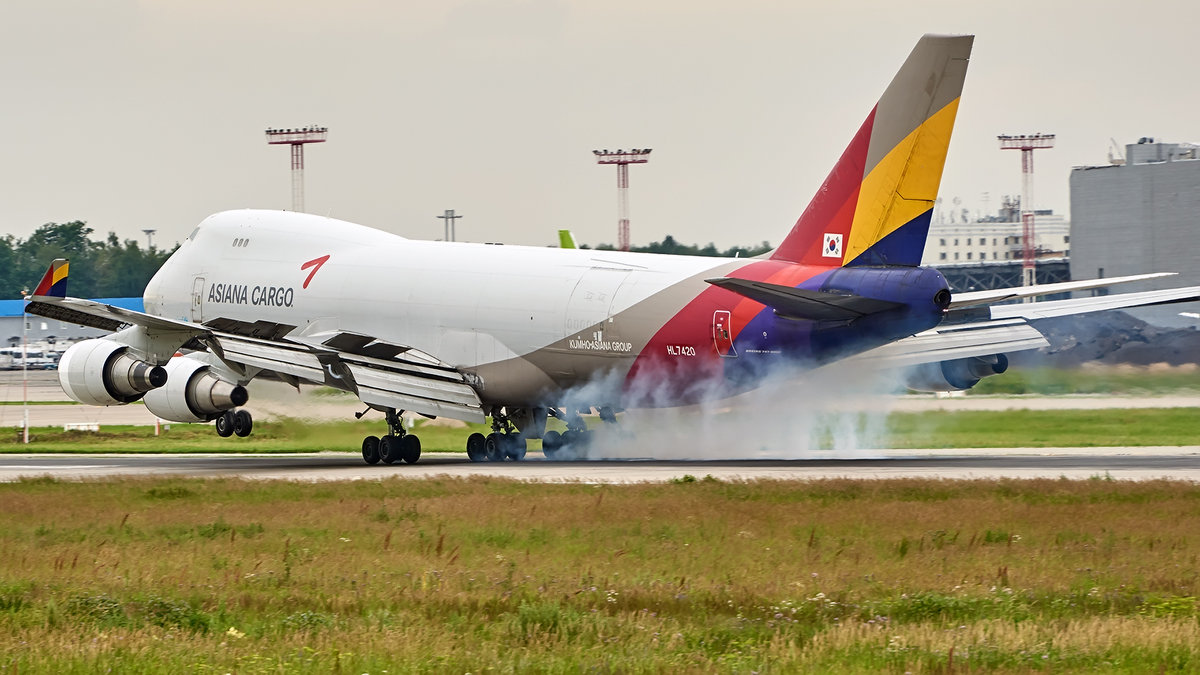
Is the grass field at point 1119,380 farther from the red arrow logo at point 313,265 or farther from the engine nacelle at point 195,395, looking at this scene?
the engine nacelle at point 195,395

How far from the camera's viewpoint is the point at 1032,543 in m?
17.0

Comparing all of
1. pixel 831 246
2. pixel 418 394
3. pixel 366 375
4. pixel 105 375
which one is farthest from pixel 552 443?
pixel 105 375

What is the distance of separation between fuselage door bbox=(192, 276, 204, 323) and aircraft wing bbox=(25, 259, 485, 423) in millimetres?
4955

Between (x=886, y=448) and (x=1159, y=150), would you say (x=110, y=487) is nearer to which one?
(x=886, y=448)

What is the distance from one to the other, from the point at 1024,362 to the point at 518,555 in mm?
22310

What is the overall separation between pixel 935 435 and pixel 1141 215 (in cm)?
5906

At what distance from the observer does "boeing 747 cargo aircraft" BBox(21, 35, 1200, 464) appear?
27.9 m

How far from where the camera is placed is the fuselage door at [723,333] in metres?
29.9

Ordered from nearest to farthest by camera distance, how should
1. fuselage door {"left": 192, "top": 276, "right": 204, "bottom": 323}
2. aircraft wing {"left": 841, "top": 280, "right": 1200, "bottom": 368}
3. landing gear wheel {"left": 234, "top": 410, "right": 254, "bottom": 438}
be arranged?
aircraft wing {"left": 841, "top": 280, "right": 1200, "bottom": 368} < landing gear wheel {"left": 234, "top": 410, "right": 254, "bottom": 438} < fuselage door {"left": 192, "top": 276, "right": 204, "bottom": 323}

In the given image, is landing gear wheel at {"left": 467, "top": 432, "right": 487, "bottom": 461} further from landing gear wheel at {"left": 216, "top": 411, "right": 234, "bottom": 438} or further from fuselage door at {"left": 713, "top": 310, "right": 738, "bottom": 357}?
fuselage door at {"left": 713, "top": 310, "right": 738, "bottom": 357}

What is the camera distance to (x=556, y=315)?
33094mm

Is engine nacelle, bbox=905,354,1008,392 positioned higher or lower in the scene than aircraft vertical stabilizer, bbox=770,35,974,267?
lower

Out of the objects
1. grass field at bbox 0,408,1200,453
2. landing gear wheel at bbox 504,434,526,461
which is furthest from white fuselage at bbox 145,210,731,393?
grass field at bbox 0,408,1200,453

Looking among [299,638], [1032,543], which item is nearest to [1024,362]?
[1032,543]
